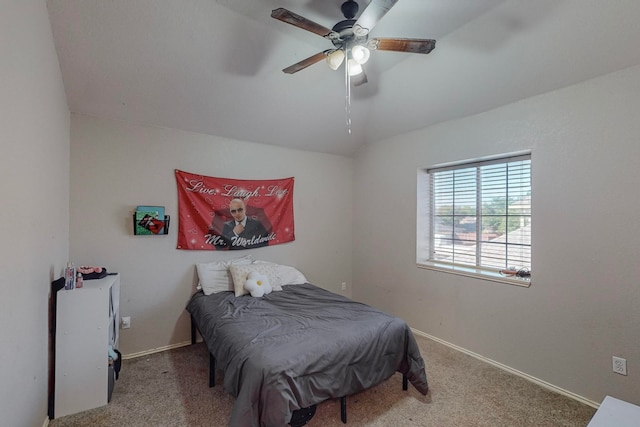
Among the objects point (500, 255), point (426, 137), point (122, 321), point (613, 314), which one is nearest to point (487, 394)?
point (613, 314)

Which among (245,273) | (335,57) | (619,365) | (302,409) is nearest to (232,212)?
(245,273)

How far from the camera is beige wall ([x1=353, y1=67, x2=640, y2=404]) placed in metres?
1.98

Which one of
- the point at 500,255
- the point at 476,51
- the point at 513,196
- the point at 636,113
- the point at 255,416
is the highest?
the point at 476,51

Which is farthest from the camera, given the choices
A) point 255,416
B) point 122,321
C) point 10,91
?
point 122,321

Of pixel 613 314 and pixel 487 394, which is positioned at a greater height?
pixel 613 314

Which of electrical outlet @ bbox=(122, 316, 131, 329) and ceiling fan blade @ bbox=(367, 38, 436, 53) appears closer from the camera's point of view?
ceiling fan blade @ bbox=(367, 38, 436, 53)

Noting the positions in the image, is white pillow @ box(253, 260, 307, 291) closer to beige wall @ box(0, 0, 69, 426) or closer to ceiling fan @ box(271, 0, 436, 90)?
beige wall @ box(0, 0, 69, 426)

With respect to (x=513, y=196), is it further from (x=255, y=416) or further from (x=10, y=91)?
(x=10, y=91)

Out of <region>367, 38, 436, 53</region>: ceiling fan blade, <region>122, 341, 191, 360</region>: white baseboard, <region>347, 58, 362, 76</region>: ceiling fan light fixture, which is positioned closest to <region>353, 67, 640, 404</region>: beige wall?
<region>367, 38, 436, 53</region>: ceiling fan blade

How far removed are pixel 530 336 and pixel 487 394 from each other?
2.16 ft

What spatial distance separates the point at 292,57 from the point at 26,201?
6.93 ft

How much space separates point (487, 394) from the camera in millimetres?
2191

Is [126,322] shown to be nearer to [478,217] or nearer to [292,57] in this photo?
[292,57]

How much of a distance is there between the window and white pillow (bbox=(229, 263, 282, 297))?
174cm
